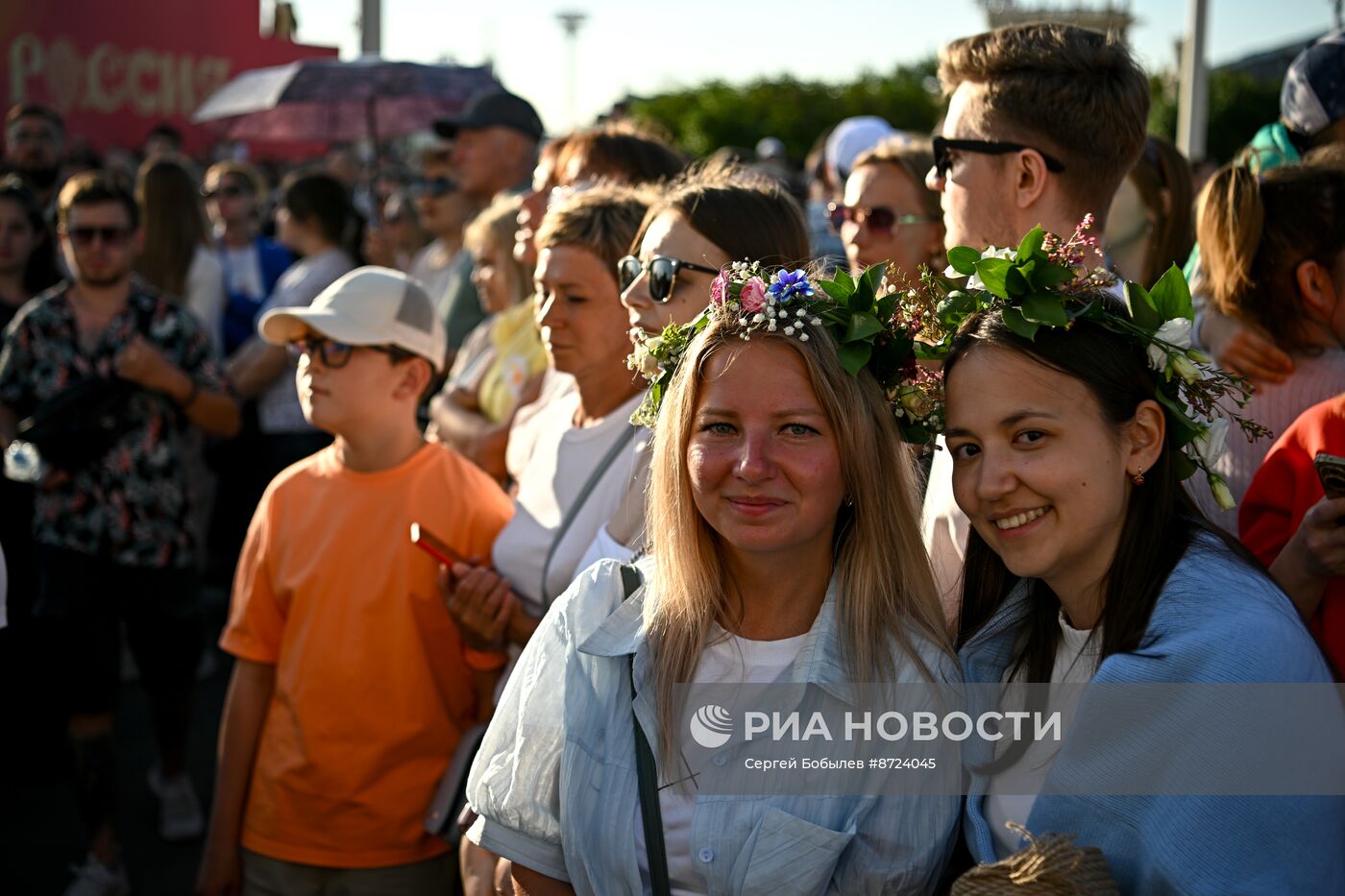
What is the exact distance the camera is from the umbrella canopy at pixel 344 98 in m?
8.73

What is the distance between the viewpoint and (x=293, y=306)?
6.99 meters

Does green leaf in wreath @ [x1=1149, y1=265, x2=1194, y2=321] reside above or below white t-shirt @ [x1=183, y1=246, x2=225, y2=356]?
above

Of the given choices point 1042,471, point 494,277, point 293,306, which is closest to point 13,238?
point 293,306

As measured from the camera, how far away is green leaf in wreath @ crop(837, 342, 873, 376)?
93.7 inches

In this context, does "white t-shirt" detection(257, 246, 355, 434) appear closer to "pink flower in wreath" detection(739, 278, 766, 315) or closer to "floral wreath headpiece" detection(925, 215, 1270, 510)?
"pink flower in wreath" detection(739, 278, 766, 315)

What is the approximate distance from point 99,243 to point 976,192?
361 centimetres

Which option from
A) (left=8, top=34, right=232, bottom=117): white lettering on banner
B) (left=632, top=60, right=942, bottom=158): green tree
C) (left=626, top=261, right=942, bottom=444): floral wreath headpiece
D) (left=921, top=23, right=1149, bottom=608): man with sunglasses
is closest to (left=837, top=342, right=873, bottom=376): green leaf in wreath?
(left=626, top=261, right=942, bottom=444): floral wreath headpiece

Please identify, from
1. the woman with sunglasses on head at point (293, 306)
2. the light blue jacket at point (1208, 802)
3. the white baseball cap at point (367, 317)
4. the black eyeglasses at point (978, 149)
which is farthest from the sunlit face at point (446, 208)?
the light blue jacket at point (1208, 802)

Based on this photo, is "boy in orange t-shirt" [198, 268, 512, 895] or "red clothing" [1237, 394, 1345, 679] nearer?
"red clothing" [1237, 394, 1345, 679]

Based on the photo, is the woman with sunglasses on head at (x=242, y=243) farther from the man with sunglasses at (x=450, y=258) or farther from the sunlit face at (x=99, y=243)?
the sunlit face at (x=99, y=243)

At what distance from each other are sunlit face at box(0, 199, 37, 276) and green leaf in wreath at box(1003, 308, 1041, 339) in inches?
216

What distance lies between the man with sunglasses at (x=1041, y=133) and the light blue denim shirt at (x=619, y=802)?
1.29 meters

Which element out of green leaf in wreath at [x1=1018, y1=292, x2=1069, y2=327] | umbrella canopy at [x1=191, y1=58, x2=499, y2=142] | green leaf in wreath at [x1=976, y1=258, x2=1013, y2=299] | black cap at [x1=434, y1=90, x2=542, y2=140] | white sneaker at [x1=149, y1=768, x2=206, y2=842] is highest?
umbrella canopy at [x1=191, y1=58, x2=499, y2=142]

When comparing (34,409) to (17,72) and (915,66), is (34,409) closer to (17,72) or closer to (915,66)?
(17,72)
